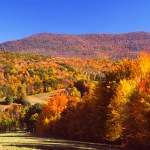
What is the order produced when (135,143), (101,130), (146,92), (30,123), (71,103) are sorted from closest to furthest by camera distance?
(146,92) < (135,143) < (101,130) < (71,103) < (30,123)

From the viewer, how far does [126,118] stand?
48.0 meters

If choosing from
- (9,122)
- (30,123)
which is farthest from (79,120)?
(9,122)

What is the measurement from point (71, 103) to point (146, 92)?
169ft

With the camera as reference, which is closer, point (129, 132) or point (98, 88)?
point (129, 132)

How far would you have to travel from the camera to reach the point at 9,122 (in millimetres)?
177000

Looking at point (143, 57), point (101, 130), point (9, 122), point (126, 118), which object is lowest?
point (9, 122)

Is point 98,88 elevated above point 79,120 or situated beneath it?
elevated above

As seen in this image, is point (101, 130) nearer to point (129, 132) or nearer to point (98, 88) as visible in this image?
point (98, 88)

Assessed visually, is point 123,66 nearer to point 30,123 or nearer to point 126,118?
point 126,118

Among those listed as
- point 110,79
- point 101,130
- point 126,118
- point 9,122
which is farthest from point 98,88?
point 9,122

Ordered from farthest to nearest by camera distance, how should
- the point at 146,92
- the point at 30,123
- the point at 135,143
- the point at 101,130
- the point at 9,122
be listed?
the point at 9,122 < the point at 30,123 < the point at 101,130 < the point at 135,143 < the point at 146,92

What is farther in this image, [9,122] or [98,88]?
[9,122]

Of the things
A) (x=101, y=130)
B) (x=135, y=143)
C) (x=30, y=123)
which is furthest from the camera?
(x=30, y=123)

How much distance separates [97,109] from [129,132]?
13436 millimetres
